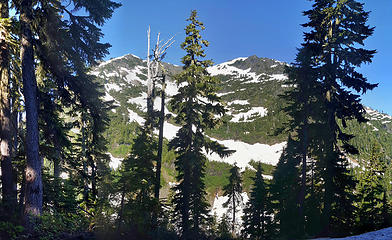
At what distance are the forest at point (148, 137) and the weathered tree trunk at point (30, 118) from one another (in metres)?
0.03

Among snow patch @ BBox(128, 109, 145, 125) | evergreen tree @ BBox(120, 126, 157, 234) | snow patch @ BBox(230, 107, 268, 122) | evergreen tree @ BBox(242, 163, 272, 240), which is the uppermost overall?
snow patch @ BBox(230, 107, 268, 122)

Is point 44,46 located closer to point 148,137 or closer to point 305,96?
point 148,137

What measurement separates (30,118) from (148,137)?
7.96 meters

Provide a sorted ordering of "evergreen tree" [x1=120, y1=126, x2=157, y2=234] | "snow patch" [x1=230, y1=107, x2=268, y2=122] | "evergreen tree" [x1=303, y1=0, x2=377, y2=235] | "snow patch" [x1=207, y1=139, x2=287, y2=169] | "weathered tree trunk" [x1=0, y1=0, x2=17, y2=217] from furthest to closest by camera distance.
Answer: "snow patch" [x1=230, y1=107, x2=268, y2=122], "snow patch" [x1=207, y1=139, x2=287, y2=169], "evergreen tree" [x1=303, y1=0, x2=377, y2=235], "evergreen tree" [x1=120, y1=126, x2=157, y2=234], "weathered tree trunk" [x1=0, y1=0, x2=17, y2=217]

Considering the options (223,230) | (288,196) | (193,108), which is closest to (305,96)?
(193,108)

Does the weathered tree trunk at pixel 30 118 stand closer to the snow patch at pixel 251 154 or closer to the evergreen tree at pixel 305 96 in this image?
the evergreen tree at pixel 305 96

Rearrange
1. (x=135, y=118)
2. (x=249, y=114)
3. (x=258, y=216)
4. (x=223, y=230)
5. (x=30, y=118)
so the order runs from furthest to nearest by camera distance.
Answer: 1. (x=249, y=114)
2. (x=135, y=118)
3. (x=223, y=230)
4. (x=258, y=216)
5. (x=30, y=118)

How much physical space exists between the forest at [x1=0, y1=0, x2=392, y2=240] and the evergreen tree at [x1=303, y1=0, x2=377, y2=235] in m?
0.07

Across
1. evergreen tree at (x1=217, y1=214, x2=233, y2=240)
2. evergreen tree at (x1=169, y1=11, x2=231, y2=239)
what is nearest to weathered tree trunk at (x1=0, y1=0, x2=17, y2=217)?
evergreen tree at (x1=169, y1=11, x2=231, y2=239)

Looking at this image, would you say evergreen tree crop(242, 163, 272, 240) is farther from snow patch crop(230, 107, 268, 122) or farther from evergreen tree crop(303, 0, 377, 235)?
snow patch crop(230, 107, 268, 122)

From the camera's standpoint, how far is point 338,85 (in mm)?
15336

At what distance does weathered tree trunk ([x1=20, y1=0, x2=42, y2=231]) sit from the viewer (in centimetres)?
786

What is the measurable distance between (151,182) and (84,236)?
718 cm

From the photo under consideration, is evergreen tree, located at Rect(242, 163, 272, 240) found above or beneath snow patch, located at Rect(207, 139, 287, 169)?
beneath
